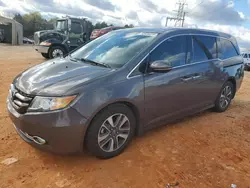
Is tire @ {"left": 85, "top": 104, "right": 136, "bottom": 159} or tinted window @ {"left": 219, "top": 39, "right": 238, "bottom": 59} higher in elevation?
tinted window @ {"left": 219, "top": 39, "right": 238, "bottom": 59}

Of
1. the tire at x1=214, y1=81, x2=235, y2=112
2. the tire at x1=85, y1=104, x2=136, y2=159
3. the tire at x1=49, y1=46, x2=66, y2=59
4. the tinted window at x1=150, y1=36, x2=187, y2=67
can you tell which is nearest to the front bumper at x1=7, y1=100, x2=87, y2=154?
the tire at x1=85, y1=104, x2=136, y2=159

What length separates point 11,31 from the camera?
2953 cm

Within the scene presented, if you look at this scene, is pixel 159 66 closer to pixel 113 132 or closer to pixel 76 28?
pixel 113 132

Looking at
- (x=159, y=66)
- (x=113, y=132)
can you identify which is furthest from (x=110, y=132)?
(x=159, y=66)

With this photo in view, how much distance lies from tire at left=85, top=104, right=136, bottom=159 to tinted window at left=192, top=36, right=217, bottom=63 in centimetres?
169

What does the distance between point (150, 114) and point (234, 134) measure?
1744 millimetres

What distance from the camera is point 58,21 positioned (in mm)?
14031

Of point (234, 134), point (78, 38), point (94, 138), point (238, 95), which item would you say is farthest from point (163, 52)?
point (78, 38)

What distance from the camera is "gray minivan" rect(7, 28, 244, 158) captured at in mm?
2645

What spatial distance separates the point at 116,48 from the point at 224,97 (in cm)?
281

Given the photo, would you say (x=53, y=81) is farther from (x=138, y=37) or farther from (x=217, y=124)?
(x=217, y=124)

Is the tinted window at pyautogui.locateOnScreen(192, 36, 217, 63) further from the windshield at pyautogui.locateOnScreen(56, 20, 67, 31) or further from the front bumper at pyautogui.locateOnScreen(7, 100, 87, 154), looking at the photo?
the windshield at pyautogui.locateOnScreen(56, 20, 67, 31)

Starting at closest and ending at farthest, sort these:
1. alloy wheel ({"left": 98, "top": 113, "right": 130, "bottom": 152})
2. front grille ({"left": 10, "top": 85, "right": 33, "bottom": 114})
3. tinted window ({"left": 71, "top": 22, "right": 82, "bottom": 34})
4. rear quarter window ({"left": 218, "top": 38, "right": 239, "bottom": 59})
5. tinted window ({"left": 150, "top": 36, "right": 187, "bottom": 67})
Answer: front grille ({"left": 10, "top": 85, "right": 33, "bottom": 114}) < alloy wheel ({"left": 98, "top": 113, "right": 130, "bottom": 152}) < tinted window ({"left": 150, "top": 36, "right": 187, "bottom": 67}) < rear quarter window ({"left": 218, "top": 38, "right": 239, "bottom": 59}) < tinted window ({"left": 71, "top": 22, "right": 82, "bottom": 34})

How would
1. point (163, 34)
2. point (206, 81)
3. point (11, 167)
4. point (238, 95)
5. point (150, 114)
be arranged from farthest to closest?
1. point (238, 95)
2. point (206, 81)
3. point (163, 34)
4. point (150, 114)
5. point (11, 167)
